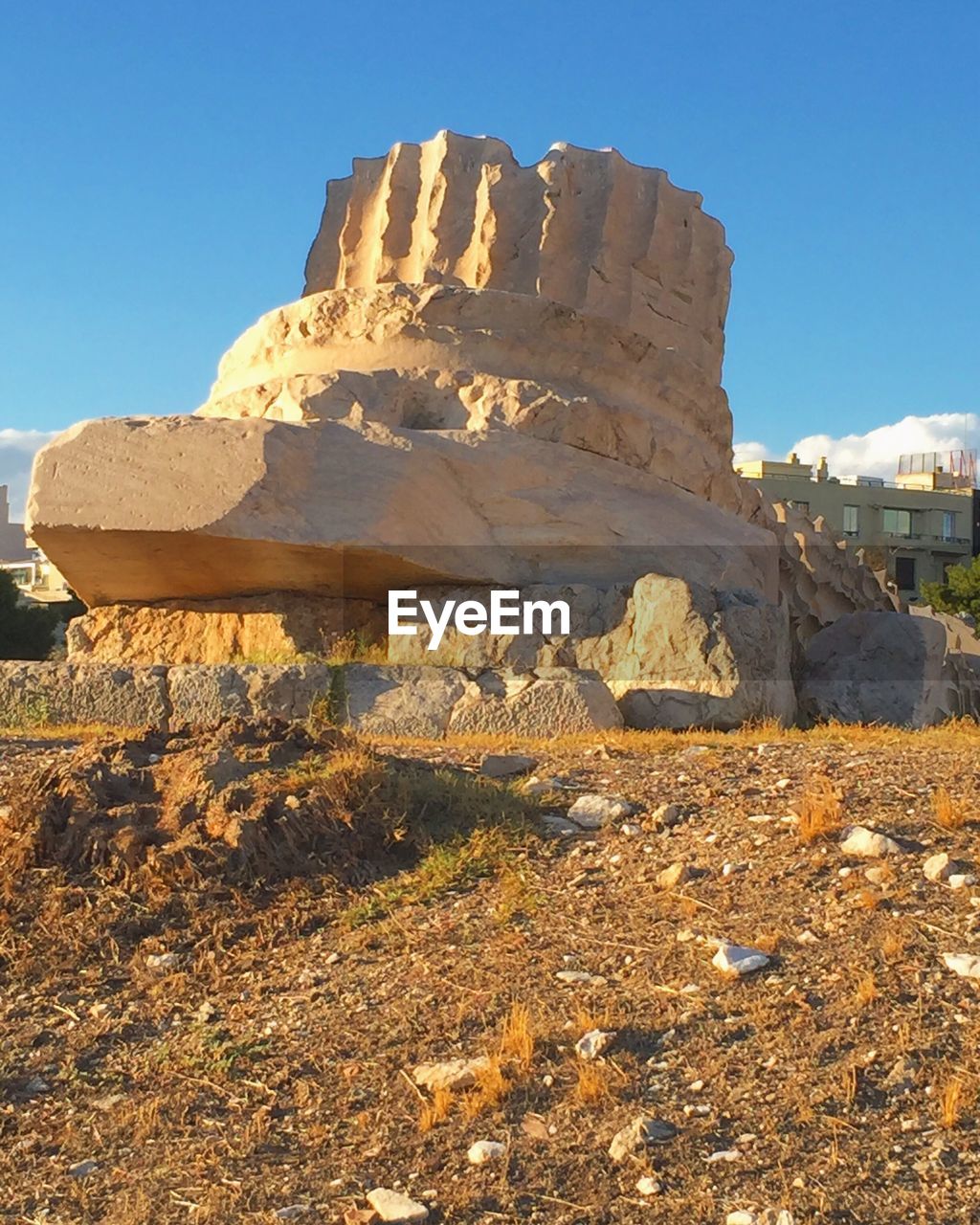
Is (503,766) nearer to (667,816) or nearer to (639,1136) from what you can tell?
(667,816)

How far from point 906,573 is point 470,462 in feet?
105

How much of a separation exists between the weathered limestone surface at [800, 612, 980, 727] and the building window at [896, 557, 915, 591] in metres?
29.3

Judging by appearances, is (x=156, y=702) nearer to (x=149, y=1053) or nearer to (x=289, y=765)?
(x=289, y=765)

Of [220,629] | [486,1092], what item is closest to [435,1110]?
[486,1092]

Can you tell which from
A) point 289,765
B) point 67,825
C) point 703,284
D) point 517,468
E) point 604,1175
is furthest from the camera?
point 703,284

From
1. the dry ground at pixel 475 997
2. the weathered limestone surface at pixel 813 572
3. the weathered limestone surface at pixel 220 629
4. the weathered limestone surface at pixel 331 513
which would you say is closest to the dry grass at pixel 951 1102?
the dry ground at pixel 475 997

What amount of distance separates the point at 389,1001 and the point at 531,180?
8169mm

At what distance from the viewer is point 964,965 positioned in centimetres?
323

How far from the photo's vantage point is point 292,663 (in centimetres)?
710

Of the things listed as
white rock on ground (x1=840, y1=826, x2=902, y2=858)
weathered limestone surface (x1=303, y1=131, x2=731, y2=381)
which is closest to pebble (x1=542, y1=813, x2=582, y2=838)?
white rock on ground (x1=840, y1=826, x2=902, y2=858)

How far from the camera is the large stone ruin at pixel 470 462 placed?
24.1 feet

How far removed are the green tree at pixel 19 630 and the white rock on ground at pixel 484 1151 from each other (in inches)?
766

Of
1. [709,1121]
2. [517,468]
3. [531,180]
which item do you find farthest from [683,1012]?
[531,180]

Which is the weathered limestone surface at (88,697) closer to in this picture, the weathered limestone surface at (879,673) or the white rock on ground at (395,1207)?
the weathered limestone surface at (879,673)
